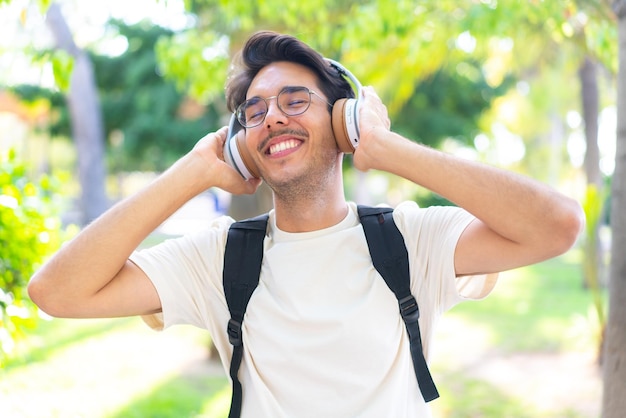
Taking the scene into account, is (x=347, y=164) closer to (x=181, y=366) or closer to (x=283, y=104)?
(x=181, y=366)

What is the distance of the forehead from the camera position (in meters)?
2.65

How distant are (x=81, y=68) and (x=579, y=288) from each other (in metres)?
12.9

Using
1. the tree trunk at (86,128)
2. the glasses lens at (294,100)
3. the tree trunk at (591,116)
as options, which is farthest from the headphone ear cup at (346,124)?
the tree trunk at (86,128)

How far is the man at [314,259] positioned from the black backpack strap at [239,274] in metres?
0.04

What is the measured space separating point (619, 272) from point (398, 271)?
5.14 feet

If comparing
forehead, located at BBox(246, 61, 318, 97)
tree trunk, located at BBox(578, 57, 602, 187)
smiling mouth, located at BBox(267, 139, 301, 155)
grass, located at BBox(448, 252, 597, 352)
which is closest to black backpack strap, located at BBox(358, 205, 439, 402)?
smiling mouth, located at BBox(267, 139, 301, 155)

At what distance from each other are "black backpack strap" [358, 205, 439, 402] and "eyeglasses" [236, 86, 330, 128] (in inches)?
19.6

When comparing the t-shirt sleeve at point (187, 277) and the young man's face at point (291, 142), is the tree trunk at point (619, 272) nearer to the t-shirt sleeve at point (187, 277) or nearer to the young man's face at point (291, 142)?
the young man's face at point (291, 142)

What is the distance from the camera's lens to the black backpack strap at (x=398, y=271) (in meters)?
2.26

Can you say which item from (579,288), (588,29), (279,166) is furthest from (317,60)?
(579,288)

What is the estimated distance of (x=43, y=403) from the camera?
252 inches

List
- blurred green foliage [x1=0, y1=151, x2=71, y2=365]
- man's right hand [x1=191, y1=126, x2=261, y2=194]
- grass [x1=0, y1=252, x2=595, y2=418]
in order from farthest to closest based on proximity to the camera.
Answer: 1. grass [x1=0, y1=252, x2=595, y2=418]
2. blurred green foliage [x1=0, y1=151, x2=71, y2=365]
3. man's right hand [x1=191, y1=126, x2=261, y2=194]

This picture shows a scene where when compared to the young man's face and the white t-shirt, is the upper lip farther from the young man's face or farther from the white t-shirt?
the white t-shirt

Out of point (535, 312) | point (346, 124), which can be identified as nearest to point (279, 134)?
point (346, 124)
